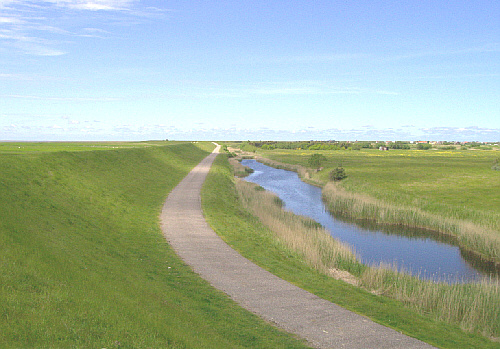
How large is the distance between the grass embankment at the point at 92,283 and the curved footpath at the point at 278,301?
0.46m

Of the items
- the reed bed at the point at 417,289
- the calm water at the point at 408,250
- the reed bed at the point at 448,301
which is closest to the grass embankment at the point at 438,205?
the calm water at the point at 408,250

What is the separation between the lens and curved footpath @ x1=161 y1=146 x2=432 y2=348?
7.67 m

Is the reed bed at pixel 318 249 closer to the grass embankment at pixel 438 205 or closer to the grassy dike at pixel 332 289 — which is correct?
the grassy dike at pixel 332 289

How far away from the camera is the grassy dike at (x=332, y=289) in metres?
8.52

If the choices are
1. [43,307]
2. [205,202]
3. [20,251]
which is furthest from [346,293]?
[205,202]

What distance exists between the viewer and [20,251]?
8555 millimetres

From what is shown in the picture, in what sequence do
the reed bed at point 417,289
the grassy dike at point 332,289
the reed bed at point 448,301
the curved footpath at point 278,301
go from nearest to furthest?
the curved footpath at point 278,301, the grassy dike at point 332,289, the reed bed at point 448,301, the reed bed at point 417,289

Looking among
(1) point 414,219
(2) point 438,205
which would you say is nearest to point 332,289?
(1) point 414,219

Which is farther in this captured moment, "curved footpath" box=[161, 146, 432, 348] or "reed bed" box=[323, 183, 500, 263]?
"reed bed" box=[323, 183, 500, 263]

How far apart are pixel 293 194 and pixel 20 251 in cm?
3699

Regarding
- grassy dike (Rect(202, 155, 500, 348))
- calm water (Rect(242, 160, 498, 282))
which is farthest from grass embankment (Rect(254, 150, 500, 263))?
grassy dike (Rect(202, 155, 500, 348))

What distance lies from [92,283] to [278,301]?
15.1ft

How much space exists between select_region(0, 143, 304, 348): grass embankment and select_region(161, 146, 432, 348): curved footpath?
1.52ft

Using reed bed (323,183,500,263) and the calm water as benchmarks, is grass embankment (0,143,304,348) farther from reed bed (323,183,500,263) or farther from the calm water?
reed bed (323,183,500,263)
